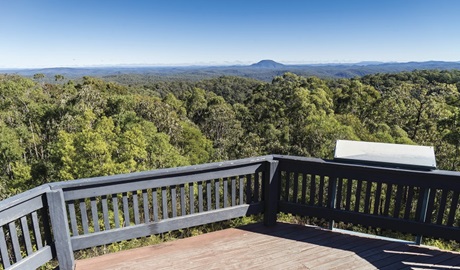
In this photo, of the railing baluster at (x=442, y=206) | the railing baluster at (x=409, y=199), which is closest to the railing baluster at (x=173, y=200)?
the railing baluster at (x=409, y=199)

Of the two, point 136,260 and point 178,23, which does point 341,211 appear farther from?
point 178,23

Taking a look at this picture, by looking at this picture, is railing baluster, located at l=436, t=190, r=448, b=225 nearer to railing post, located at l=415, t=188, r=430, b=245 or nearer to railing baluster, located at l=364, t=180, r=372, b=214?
railing post, located at l=415, t=188, r=430, b=245

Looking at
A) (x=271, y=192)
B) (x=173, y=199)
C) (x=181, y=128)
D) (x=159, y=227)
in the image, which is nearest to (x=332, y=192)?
Answer: (x=271, y=192)

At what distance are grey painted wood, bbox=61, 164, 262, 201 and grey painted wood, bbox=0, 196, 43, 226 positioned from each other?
27cm

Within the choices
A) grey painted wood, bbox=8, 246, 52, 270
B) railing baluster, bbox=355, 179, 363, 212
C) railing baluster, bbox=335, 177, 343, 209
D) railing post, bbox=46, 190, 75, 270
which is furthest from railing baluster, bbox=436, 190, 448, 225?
grey painted wood, bbox=8, 246, 52, 270

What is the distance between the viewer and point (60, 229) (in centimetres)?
276

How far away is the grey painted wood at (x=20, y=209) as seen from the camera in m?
2.32

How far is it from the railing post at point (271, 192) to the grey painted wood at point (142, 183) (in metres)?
0.16

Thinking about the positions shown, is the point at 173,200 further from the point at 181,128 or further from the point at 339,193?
the point at 181,128

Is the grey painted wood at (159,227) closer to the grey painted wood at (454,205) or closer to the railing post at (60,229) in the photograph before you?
the railing post at (60,229)

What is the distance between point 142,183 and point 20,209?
3.55ft

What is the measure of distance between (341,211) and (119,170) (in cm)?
1451

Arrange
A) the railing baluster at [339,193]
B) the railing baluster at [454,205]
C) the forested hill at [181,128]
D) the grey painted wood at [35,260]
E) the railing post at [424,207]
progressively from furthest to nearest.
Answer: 1. the forested hill at [181,128]
2. the railing baluster at [339,193]
3. the railing post at [424,207]
4. the railing baluster at [454,205]
5. the grey painted wood at [35,260]

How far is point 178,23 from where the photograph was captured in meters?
42.1
